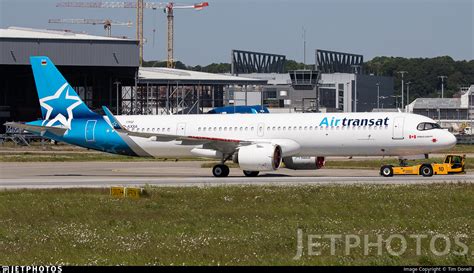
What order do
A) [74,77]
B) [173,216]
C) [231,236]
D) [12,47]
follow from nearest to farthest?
[231,236]
[173,216]
[12,47]
[74,77]

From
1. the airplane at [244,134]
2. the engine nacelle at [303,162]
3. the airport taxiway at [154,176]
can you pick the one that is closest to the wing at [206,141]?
the airplane at [244,134]

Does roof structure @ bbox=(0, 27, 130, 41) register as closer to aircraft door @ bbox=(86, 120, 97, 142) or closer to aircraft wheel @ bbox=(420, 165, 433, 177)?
aircraft door @ bbox=(86, 120, 97, 142)

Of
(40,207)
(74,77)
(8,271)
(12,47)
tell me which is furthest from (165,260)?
(74,77)

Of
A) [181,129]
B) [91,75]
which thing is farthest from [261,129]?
[91,75]

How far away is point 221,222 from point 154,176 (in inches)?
1013

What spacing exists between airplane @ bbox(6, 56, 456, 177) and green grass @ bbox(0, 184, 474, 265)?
10.1m

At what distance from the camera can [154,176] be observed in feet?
178

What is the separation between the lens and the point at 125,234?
26.6m

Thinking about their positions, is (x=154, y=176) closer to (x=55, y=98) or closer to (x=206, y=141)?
(x=206, y=141)

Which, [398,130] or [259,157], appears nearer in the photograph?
[259,157]

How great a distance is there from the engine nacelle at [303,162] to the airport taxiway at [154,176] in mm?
599

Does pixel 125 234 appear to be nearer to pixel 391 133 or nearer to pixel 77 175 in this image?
pixel 391 133

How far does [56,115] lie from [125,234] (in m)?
31.4

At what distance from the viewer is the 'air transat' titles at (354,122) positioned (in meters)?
50.6
